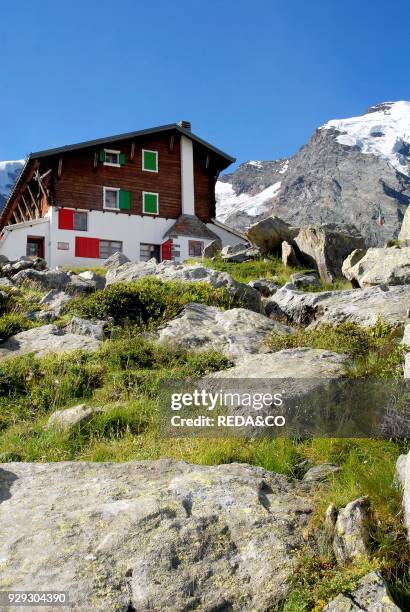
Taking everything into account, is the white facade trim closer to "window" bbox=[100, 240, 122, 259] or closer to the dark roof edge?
the dark roof edge

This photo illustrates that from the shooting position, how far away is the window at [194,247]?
4378 centimetres

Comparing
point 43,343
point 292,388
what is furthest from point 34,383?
point 292,388

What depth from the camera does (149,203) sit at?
44500 mm

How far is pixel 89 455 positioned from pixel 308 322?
28.2 feet

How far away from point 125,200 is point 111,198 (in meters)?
1.02

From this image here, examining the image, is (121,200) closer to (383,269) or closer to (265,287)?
(265,287)

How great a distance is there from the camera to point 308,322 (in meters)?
14.6

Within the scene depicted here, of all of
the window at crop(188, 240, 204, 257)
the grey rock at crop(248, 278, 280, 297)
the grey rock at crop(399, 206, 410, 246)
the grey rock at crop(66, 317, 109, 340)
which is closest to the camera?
the grey rock at crop(66, 317, 109, 340)

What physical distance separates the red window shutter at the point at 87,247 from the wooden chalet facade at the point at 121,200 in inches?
2.7

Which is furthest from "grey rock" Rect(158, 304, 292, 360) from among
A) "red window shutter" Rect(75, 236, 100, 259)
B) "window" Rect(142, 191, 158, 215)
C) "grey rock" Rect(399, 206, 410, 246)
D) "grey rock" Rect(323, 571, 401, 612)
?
"window" Rect(142, 191, 158, 215)

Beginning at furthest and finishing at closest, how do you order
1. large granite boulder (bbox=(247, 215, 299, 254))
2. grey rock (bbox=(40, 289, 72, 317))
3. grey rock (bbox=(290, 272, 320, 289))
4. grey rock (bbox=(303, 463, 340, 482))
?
1. large granite boulder (bbox=(247, 215, 299, 254))
2. grey rock (bbox=(290, 272, 320, 289))
3. grey rock (bbox=(40, 289, 72, 317))
4. grey rock (bbox=(303, 463, 340, 482))

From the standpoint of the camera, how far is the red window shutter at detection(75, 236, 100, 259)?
40.8 metres

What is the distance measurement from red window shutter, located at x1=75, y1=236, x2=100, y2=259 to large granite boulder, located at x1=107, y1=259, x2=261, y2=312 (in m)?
20.1

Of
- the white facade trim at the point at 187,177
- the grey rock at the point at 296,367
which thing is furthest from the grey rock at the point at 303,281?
the white facade trim at the point at 187,177
